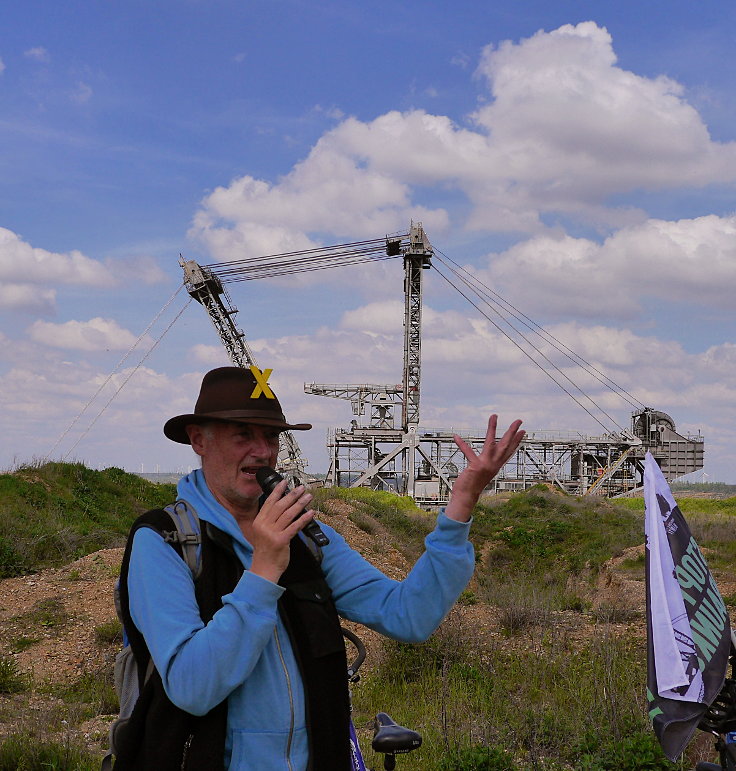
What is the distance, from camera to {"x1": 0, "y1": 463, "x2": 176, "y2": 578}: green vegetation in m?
13.2

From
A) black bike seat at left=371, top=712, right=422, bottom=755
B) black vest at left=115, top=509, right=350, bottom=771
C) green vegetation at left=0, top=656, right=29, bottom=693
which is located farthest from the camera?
green vegetation at left=0, top=656, right=29, bottom=693

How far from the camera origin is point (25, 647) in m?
9.80

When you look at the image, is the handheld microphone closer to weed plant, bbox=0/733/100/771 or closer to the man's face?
the man's face

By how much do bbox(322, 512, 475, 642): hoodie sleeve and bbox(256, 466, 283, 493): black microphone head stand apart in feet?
1.64

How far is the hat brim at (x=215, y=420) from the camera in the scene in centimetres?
253

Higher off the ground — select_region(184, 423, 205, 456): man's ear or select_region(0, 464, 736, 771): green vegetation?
select_region(184, 423, 205, 456): man's ear

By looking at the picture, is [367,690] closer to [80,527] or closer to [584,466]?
[80,527]

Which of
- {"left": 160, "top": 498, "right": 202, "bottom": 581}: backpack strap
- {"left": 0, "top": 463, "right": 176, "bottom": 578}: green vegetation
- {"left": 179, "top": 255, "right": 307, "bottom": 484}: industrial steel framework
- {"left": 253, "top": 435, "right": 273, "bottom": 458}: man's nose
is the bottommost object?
{"left": 0, "top": 463, "right": 176, "bottom": 578}: green vegetation

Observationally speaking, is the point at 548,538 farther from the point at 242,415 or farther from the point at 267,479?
the point at 267,479

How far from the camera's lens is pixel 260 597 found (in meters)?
2.07

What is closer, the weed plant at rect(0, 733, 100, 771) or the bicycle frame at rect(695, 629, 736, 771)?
the bicycle frame at rect(695, 629, 736, 771)

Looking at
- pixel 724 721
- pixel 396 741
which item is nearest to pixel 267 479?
pixel 396 741

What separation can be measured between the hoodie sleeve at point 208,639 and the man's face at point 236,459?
415 mm

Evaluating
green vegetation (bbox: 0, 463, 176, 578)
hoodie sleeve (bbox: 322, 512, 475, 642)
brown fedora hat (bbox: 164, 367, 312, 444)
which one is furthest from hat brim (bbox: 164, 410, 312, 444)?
green vegetation (bbox: 0, 463, 176, 578)
